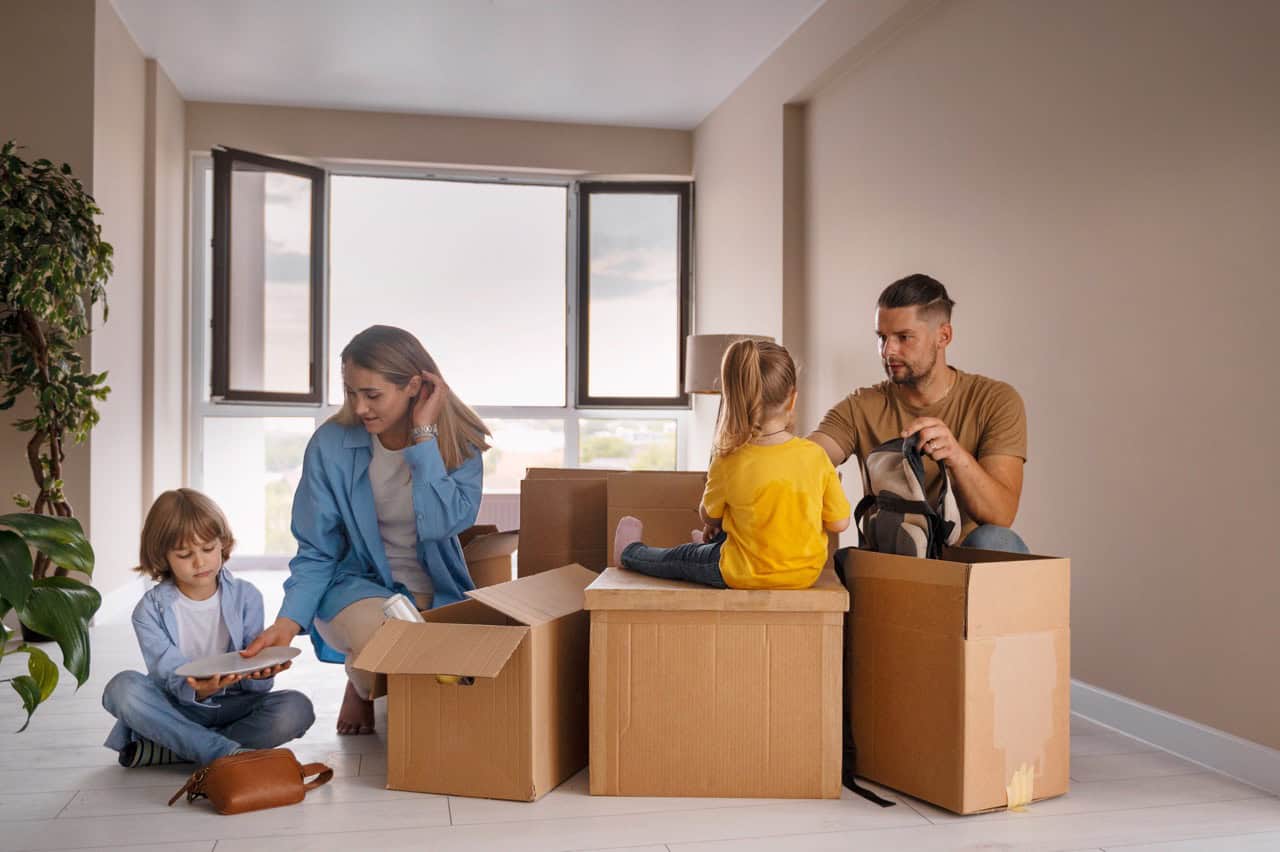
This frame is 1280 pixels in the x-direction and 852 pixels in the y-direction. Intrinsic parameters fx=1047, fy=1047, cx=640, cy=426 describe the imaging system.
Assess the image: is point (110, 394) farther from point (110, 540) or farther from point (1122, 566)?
Answer: point (1122, 566)

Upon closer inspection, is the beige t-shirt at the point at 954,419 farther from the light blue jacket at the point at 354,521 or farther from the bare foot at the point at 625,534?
the light blue jacket at the point at 354,521

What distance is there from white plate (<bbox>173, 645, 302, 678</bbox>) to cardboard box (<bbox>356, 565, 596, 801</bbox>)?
0.22 meters

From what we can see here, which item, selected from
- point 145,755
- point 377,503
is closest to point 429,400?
point 377,503

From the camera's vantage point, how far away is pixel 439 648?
79.3 inches

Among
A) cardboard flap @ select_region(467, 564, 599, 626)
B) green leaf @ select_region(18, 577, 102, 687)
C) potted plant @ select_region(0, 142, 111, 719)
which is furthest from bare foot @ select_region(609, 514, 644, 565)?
potted plant @ select_region(0, 142, 111, 719)

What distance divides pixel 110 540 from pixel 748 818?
341cm

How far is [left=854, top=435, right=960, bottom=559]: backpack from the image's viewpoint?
2184 mm

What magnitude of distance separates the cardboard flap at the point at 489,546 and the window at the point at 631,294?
10.8 ft

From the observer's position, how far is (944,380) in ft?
8.39

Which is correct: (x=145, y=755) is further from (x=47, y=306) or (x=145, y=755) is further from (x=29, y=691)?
(x=47, y=306)

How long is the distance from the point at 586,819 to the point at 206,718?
928mm

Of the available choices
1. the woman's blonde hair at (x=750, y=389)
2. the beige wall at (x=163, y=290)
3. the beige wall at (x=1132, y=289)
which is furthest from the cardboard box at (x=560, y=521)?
the beige wall at (x=163, y=290)

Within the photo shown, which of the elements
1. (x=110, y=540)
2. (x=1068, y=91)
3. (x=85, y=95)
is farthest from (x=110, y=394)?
(x=1068, y=91)

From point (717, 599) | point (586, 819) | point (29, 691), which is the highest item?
point (717, 599)
